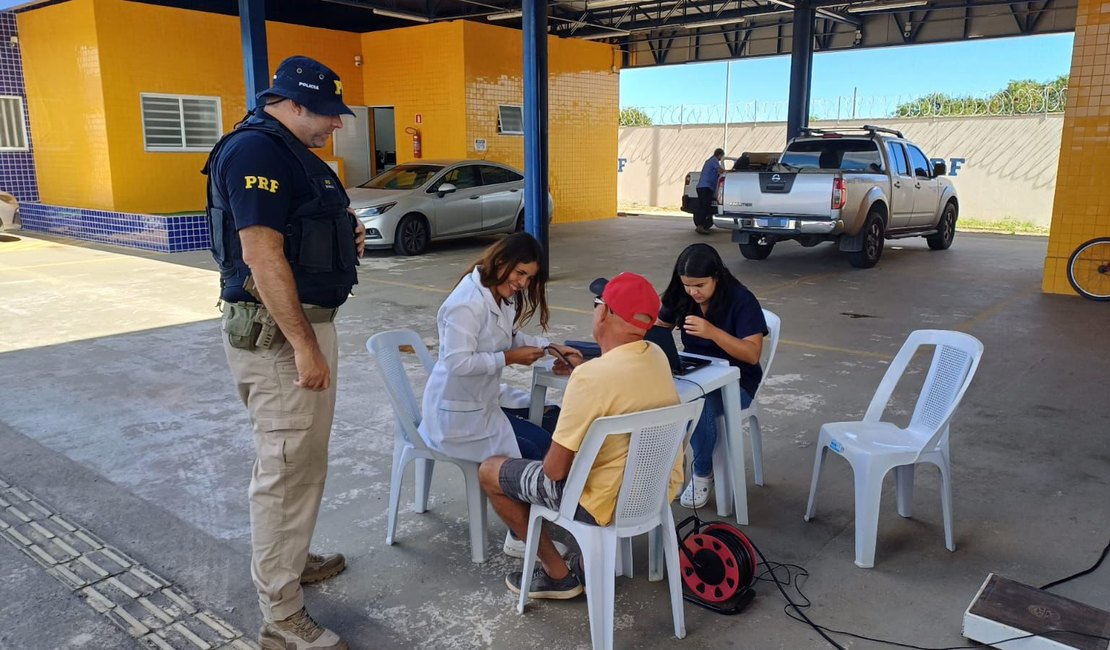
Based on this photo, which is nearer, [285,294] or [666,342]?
[285,294]

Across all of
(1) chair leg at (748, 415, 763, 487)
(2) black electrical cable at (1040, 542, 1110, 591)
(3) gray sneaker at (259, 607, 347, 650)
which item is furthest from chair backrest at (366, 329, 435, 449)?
(2) black electrical cable at (1040, 542, 1110, 591)

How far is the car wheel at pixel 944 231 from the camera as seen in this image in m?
13.4

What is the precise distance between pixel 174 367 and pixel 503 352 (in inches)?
155

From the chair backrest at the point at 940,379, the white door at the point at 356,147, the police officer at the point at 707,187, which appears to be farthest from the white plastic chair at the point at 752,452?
the white door at the point at 356,147

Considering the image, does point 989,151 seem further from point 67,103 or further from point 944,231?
point 67,103

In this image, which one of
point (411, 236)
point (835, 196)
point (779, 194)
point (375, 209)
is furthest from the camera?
point (411, 236)

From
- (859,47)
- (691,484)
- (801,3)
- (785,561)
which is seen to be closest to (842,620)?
(785,561)

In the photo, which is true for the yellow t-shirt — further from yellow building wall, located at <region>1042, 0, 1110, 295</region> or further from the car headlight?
the car headlight

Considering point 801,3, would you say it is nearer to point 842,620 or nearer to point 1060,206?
point 1060,206

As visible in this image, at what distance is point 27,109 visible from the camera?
48.1ft

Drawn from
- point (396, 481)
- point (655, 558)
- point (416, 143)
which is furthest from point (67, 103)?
point (655, 558)

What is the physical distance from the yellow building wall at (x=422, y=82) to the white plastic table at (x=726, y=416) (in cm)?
1232

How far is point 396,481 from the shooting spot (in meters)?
3.40

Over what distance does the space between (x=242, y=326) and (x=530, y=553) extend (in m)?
1.22
